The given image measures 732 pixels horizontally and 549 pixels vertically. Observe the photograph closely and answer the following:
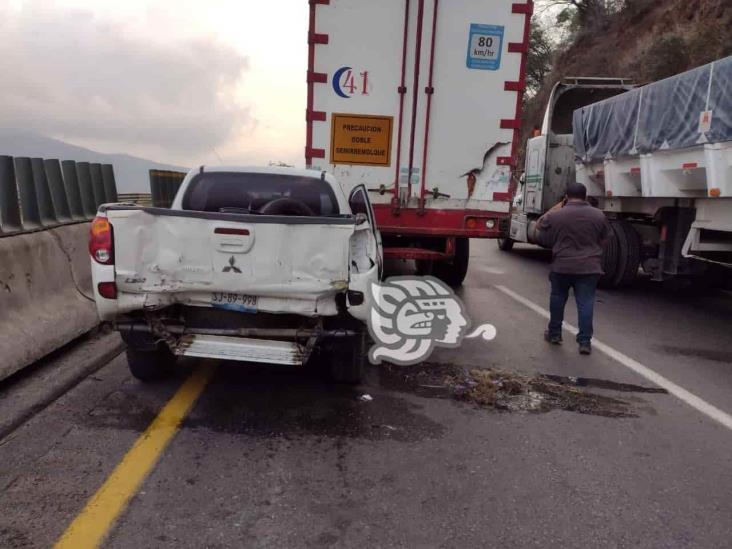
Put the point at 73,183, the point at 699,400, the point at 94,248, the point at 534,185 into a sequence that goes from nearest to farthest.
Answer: the point at 94,248, the point at 699,400, the point at 73,183, the point at 534,185

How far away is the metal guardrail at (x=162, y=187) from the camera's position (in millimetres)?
11477

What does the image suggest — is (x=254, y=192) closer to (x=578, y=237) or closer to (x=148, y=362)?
(x=148, y=362)

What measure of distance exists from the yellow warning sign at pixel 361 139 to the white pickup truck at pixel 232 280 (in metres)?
3.67

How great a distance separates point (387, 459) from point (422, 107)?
5.16 metres

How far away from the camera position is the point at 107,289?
4129 mm

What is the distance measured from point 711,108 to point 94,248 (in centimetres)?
661

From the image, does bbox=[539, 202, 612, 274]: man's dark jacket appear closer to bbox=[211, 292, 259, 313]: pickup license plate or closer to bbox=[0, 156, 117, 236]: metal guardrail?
bbox=[211, 292, 259, 313]: pickup license plate

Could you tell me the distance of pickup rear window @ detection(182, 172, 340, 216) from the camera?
5754 millimetres

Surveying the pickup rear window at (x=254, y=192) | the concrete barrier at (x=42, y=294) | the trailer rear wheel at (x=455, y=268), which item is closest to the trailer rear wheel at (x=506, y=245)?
the trailer rear wheel at (x=455, y=268)

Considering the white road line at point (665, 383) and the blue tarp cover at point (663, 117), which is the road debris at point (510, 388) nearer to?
the white road line at point (665, 383)

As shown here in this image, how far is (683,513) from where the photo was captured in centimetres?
321

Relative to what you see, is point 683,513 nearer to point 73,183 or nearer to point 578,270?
point 578,270

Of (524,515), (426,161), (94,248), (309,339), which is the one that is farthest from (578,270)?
(94,248)

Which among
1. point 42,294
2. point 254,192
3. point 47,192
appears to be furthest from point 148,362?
point 47,192
